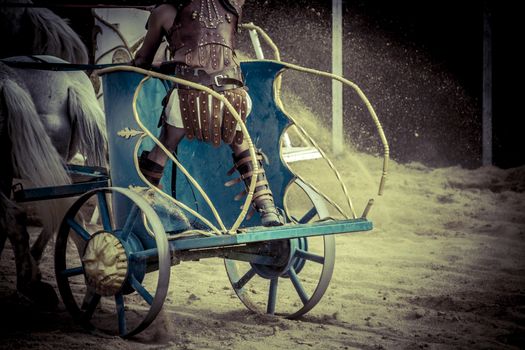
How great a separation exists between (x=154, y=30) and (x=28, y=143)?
43.6 inches

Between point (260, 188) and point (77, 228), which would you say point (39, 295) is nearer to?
point (77, 228)

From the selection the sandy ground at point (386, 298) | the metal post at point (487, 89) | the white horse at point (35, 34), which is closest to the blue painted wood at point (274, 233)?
the sandy ground at point (386, 298)

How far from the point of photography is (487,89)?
26.0 feet

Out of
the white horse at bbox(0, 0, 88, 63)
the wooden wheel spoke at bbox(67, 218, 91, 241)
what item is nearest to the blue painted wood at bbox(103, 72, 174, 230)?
the wooden wheel spoke at bbox(67, 218, 91, 241)

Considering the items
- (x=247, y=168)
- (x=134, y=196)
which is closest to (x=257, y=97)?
(x=247, y=168)

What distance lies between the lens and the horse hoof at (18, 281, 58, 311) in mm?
3928

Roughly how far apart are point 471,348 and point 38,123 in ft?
8.46

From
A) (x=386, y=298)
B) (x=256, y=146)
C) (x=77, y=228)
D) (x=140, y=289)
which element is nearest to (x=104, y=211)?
(x=77, y=228)

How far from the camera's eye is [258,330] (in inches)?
142

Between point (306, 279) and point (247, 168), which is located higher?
point (247, 168)

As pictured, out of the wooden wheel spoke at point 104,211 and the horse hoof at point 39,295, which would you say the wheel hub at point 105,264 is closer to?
the wooden wheel spoke at point 104,211

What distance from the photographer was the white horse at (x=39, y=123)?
395cm

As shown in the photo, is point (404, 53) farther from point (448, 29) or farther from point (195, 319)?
point (195, 319)

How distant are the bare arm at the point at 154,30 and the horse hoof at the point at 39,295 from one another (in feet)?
4.57
